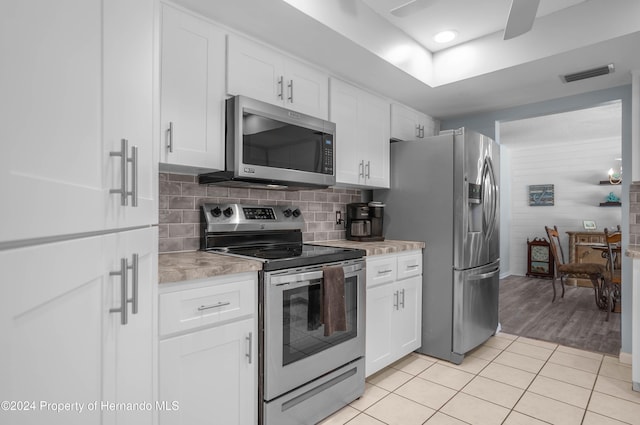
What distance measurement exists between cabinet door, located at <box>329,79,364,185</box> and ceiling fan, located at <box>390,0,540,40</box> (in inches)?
43.9

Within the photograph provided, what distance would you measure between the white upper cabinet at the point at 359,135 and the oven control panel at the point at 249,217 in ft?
1.50

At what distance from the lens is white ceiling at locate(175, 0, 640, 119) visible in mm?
2012

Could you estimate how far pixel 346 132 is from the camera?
2.76 meters

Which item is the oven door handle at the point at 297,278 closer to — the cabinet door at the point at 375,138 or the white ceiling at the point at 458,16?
the cabinet door at the point at 375,138

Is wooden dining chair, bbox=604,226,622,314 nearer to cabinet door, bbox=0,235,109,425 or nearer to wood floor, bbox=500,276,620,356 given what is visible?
wood floor, bbox=500,276,620,356

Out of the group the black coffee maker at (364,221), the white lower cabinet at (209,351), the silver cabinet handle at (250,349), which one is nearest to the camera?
the white lower cabinet at (209,351)

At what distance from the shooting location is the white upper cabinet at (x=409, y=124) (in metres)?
3.29

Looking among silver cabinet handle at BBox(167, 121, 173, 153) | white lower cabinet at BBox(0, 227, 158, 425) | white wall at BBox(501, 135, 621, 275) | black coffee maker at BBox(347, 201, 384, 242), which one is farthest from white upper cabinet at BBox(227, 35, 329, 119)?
white wall at BBox(501, 135, 621, 275)

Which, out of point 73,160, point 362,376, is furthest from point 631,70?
point 73,160

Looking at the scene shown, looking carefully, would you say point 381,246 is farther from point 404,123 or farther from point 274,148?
point 404,123

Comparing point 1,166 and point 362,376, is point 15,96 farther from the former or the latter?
point 362,376

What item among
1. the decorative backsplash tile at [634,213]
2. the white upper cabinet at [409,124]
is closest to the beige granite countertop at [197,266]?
the white upper cabinet at [409,124]

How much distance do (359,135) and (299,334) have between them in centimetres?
167

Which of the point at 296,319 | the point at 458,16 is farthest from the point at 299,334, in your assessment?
the point at 458,16
